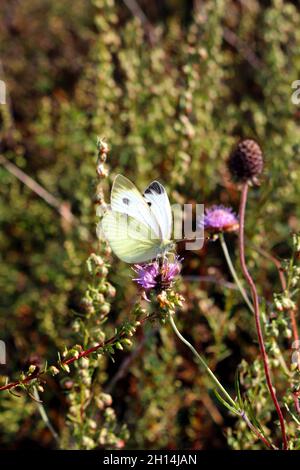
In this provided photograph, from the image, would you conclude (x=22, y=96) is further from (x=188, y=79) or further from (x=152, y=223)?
(x=152, y=223)

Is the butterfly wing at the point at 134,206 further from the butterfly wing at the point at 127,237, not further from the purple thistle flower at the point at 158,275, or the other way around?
the purple thistle flower at the point at 158,275

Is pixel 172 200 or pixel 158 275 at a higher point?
pixel 172 200

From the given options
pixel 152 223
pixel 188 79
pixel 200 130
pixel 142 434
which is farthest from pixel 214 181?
pixel 152 223

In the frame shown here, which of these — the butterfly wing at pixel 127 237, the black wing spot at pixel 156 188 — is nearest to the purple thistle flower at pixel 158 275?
the butterfly wing at pixel 127 237

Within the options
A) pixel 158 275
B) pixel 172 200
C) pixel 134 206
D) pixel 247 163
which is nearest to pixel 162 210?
pixel 134 206

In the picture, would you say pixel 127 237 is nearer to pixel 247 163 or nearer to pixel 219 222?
pixel 219 222
